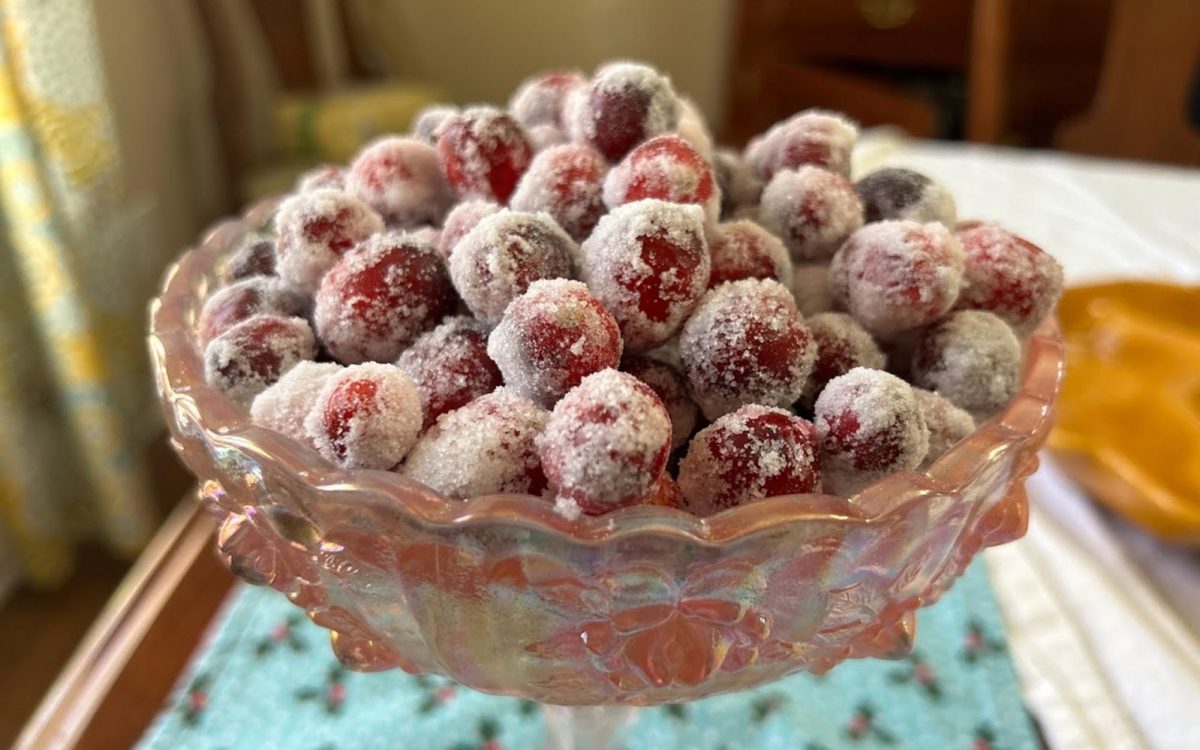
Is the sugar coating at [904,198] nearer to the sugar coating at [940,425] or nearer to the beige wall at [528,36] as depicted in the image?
the sugar coating at [940,425]

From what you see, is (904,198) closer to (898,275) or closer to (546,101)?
(898,275)

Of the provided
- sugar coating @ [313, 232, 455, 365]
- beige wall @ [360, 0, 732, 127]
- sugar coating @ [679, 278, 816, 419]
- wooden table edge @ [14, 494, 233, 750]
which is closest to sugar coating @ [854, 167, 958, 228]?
sugar coating @ [679, 278, 816, 419]

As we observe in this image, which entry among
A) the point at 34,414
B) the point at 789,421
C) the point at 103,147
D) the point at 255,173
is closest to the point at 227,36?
the point at 255,173

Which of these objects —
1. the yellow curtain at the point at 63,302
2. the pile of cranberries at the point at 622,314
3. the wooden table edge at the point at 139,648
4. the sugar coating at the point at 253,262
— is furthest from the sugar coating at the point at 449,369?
the yellow curtain at the point at 63,302

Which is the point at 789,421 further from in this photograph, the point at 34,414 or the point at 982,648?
the point at 34,414

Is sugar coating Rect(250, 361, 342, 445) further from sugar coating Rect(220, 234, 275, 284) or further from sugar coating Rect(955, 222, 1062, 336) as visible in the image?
sugar coating Rect(955, 222, 1062, 336)

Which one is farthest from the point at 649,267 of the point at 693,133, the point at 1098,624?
the point at 1098,624
